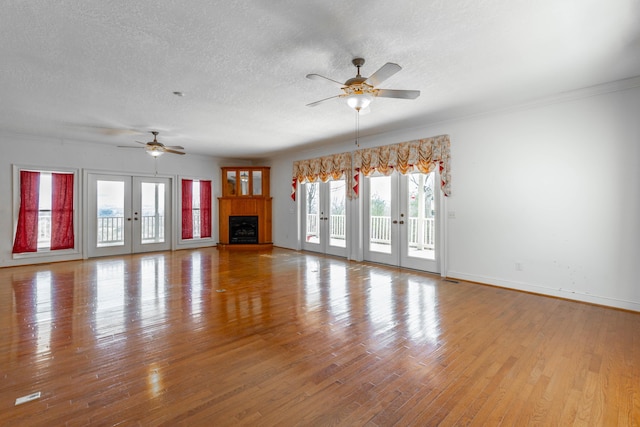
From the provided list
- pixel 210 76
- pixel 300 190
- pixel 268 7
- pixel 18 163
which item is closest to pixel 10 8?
pixel 210 76

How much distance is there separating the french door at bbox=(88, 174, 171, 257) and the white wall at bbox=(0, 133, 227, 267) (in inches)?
9.2

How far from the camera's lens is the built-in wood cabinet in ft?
28.8

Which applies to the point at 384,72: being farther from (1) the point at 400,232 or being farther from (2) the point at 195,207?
(2) the point at 195,207

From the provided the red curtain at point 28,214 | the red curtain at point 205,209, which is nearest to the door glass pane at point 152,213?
the red curtain at point 205,209

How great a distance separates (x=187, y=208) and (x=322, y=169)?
410cm

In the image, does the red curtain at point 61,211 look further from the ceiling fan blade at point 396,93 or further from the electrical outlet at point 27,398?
the ceiling fan blade at point 396,93

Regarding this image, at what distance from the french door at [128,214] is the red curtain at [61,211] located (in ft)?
1.18

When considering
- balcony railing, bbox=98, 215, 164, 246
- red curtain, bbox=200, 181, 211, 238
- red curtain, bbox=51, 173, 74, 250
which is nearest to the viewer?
red curtain, bbox=51, 173, 74, 250

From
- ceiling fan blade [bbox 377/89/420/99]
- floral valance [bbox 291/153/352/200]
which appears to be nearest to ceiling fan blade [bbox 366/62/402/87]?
ceiling fan blade [bbox 377/89/420/99]

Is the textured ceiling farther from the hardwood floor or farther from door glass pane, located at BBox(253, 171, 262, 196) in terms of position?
door glass pane, located at BBox(253, 171, 262, 196)

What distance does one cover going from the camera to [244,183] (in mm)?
8844

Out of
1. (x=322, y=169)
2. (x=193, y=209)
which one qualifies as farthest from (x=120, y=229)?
(x=322, y=169)

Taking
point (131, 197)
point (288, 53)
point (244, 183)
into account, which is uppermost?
point (288, 53)

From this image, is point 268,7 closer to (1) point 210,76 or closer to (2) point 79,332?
(1) point 210,76
